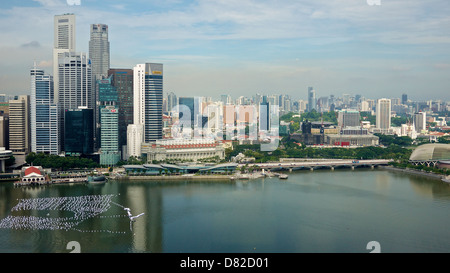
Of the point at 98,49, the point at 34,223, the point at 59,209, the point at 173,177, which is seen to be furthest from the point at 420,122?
the point at 34,223

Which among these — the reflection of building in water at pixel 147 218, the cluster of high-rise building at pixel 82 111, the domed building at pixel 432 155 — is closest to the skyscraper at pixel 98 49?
the cluster of high-rise building at pixel 82 111

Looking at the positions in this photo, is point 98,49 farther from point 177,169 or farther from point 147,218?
point 147,218

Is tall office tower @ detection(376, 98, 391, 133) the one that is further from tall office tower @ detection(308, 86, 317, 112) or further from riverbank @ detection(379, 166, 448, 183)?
riverbank @ detection(379, 166, 448, 183)

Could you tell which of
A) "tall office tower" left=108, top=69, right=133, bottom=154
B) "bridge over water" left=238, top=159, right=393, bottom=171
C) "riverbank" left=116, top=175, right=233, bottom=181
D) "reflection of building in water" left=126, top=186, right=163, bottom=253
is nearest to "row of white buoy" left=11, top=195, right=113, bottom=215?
"reflection of building in water" left=126, top=186, right=163, bottom=253

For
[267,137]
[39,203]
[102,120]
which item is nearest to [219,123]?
[267,137]
